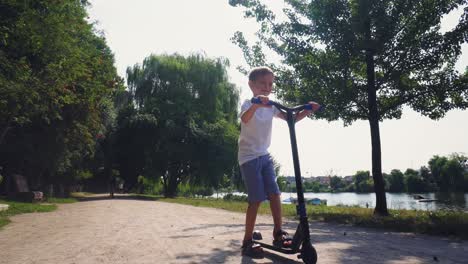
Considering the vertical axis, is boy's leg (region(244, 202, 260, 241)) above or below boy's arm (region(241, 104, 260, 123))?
below

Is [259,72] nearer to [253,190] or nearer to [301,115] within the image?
[301,115]

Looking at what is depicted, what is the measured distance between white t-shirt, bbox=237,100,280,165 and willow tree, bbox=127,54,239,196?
26.3m

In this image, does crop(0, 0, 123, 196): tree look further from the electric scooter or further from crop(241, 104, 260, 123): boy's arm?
the electric scooter

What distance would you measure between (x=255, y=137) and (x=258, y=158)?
24 cm

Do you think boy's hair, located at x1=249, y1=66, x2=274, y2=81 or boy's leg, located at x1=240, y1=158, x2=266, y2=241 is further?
boy's hair, located at x1=249, y1=66, x2=274, y2=81

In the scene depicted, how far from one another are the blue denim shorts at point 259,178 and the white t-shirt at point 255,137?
73 millimetres

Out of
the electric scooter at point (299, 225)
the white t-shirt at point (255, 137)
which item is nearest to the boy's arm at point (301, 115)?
the electric scooter at point (299, 225)

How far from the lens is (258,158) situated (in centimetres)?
416

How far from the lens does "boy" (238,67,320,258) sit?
4.01 metres

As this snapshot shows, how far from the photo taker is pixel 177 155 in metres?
30.7

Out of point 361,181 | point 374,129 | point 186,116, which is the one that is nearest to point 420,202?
point 374,129

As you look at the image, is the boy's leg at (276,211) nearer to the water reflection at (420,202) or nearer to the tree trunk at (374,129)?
the tree trunk at (374,129)

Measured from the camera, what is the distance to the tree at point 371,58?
9367 mm

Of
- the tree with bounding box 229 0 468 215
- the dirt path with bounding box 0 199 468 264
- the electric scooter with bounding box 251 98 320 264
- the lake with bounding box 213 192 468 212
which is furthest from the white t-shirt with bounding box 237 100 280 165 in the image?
the lake with bounding box 213 192 468 212
